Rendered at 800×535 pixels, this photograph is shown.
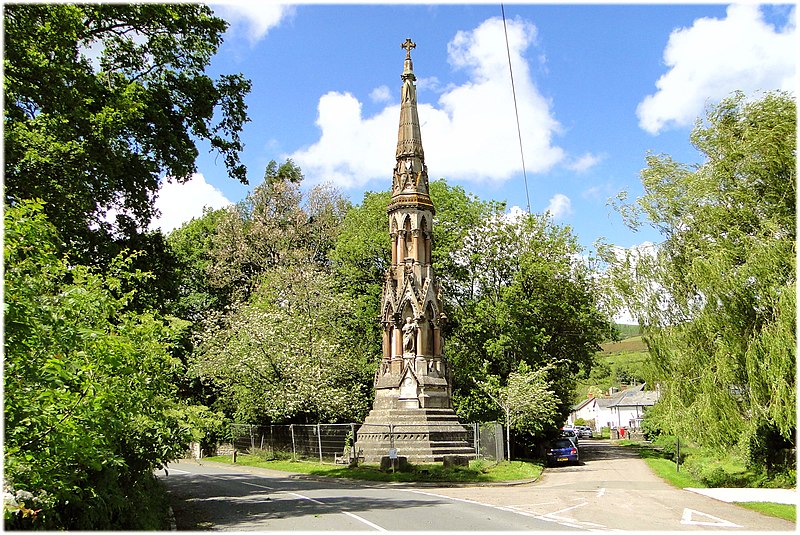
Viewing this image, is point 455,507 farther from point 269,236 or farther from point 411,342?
point 269,236

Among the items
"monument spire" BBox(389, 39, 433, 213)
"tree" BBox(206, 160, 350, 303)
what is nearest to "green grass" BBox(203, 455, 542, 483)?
"monument spire" BBox(389, 39, 433, 213)

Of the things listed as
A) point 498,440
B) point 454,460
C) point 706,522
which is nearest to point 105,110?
point 706,522

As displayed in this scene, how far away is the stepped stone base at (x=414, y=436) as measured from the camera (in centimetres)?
2698

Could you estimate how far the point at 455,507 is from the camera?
15266 millimetres

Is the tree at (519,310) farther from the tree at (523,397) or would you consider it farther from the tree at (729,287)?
the tree at (729,287)

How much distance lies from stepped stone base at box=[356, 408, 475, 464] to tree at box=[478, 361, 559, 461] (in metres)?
3.89

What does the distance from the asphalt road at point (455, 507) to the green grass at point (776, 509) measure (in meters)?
0.29

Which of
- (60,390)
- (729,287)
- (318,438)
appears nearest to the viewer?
(60,390)

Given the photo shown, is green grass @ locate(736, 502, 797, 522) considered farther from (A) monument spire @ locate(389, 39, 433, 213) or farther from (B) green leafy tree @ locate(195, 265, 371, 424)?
(B) green leafy tree @ locate(195, 265, 371, 424)

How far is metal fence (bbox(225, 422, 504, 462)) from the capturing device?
29.4 meters

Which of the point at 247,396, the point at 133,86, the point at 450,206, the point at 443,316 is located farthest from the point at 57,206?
the point at 450,206

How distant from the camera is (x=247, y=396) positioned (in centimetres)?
3756

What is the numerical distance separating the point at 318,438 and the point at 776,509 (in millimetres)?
21650

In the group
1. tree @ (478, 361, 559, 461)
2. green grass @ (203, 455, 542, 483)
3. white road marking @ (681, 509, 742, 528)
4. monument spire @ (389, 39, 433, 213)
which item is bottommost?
white road marking @ (681, 509, 742, 528)
